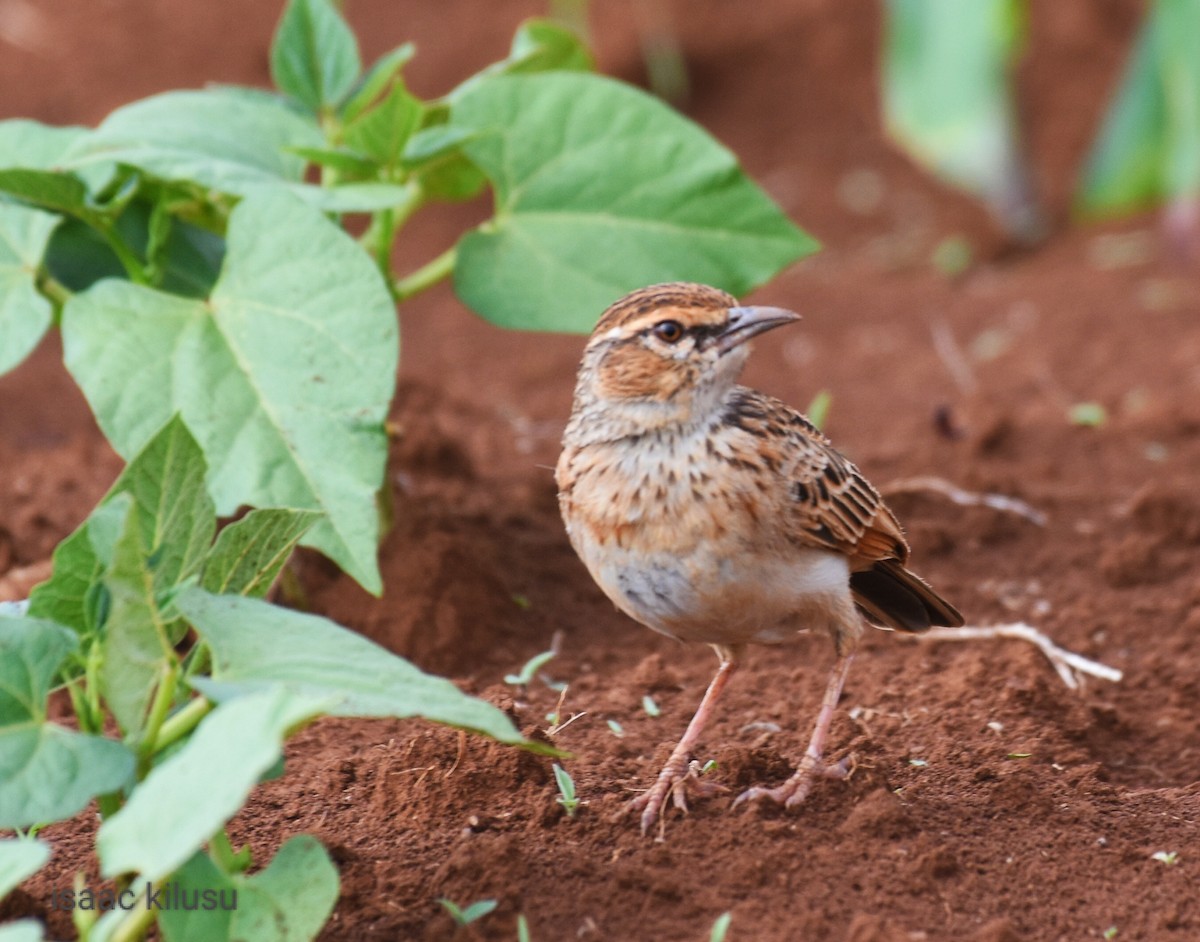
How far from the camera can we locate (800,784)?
12.4 feet

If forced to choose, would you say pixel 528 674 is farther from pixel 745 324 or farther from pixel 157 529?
pixel 157 529

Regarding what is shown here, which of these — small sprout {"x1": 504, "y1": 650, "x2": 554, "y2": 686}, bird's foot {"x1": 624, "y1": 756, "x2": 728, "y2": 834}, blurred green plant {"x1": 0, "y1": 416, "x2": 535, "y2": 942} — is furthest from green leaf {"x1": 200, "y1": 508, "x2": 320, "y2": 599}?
small sprout {"x1": 504, "y1": 650, "x2": 554, "y2": 686}

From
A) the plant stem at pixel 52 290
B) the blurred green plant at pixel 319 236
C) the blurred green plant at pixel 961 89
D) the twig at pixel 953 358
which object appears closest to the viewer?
the blurred green plant at pixel 319 236

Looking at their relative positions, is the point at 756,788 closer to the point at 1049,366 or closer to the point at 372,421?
the point at 372,421

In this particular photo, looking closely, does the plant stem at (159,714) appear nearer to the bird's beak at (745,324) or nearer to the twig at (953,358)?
the bird's beak at (745,324)

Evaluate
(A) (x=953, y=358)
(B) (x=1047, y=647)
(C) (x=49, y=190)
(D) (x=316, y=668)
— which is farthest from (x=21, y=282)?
(A) (x=953, y=358)

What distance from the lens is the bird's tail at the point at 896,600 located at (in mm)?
4426

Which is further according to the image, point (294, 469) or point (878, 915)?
point (294, 469)

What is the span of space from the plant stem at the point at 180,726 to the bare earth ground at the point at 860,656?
21.2 inches

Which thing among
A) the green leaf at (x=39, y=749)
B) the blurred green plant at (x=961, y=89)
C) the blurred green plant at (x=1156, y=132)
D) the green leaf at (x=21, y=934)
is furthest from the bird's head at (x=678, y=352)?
the blurred green plant at (x=961, y=89)

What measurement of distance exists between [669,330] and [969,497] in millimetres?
2143

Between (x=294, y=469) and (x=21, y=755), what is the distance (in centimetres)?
139

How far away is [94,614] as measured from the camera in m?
3.14

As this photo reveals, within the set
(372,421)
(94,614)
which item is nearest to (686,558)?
(372,421)
